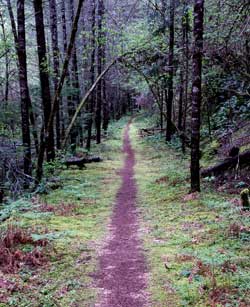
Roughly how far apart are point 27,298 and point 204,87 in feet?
61.5

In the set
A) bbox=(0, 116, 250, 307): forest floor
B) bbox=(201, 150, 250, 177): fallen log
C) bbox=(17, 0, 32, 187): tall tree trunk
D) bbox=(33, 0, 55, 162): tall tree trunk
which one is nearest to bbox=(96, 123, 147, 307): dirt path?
bbox=(0, 116, 250, 307): forest floor

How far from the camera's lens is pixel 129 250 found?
773 centimetres

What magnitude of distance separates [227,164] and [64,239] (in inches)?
290

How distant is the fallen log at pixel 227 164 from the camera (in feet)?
43.0

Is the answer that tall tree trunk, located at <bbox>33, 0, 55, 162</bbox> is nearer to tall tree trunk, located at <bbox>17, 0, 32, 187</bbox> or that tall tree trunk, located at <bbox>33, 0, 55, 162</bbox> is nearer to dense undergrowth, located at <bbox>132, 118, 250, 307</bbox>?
tall tree trunk, located at <bbox>17, 0, 32, 187</bbox>

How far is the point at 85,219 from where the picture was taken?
10211mm

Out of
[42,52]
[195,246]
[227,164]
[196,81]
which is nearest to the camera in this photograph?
[195,246]

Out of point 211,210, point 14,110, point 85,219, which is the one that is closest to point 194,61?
point 211,210

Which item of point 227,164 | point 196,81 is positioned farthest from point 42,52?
point 227,164

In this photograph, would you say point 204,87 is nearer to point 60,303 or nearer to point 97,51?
point 97,51

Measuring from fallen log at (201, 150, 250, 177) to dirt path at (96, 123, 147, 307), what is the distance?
4.06 metres

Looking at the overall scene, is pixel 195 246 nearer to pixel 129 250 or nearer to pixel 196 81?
pixel 129 250

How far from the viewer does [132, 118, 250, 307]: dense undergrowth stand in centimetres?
558

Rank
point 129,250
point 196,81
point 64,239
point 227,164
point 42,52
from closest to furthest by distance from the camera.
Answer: point 129,250 < point 64,239 < point 196,81 < point 227,164 < point 42,52
